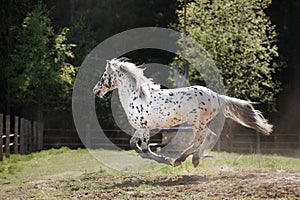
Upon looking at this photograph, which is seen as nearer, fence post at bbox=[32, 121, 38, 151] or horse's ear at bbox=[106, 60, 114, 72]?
horse's ear at bbox=[106, 60, 114, 72]

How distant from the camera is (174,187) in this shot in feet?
25.1

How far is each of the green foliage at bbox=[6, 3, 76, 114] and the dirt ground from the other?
12.9 meters

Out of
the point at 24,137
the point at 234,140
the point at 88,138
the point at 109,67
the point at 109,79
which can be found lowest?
the point at 234,140

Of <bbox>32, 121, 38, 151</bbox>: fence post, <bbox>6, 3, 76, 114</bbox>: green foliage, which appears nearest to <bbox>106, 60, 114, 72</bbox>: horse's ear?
<bbox>32, 121, 38, 151</bbox>: fence post

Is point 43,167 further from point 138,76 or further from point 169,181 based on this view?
point 169,181

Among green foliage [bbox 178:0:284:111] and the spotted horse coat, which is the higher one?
green foliage [bbox 178:0:284:111]

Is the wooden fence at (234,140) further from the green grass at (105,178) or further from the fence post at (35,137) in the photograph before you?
the green grass at (105,178)

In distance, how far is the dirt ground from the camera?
680cm

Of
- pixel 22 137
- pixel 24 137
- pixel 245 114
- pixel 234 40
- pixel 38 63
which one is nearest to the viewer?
pixel 245 114

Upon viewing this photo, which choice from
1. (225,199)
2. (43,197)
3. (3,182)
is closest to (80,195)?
(43,197)

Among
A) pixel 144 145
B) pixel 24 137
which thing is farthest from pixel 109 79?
pixel 24 137

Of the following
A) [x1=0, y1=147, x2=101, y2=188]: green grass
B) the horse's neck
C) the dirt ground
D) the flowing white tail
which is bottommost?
[x1=0, y1=147, x2=101, y2=188]: green grass

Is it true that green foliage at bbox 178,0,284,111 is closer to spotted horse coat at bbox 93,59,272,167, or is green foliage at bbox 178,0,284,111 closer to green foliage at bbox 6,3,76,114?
green foliage at bbox 6,3,76,114

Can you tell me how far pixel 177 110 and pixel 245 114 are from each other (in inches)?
50.1
